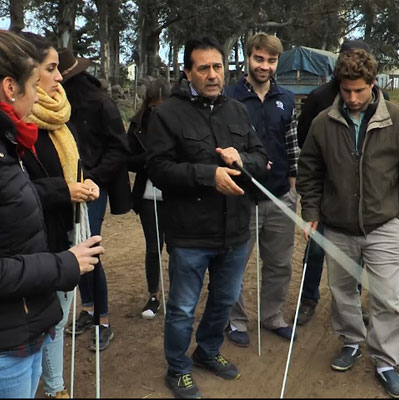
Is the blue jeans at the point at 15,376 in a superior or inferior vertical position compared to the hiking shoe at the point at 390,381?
superior

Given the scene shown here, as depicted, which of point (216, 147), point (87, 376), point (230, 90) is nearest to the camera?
point (216, 147)

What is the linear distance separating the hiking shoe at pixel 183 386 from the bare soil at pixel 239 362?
0.24ft

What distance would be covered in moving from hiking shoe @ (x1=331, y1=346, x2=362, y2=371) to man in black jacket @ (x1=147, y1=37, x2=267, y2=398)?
3.85ft

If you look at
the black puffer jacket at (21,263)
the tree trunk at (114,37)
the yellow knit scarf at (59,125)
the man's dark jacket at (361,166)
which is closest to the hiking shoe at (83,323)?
the yellow knit scarf at (59,125)

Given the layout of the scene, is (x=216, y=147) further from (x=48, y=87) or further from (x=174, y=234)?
(x=48, y=87)

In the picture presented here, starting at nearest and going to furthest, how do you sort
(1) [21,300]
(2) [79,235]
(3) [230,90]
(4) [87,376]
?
(1) [21,300] < (2) [79,235] < (4) [87,376] < (3) [230,90]

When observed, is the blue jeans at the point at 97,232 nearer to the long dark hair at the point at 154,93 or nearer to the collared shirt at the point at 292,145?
the long dark hair at the point at 154,93

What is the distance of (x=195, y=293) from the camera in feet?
11.5

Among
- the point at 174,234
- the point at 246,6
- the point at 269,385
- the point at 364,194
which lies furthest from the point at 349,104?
the point at 246,6

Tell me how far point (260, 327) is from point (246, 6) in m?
29.5

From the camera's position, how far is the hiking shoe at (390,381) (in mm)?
3615

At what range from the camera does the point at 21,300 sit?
6.88 feet

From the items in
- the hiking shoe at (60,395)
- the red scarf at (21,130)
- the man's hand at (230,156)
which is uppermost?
the red scarf at (21,130)

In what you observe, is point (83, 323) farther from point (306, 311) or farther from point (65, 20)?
point (65, 20)
